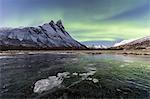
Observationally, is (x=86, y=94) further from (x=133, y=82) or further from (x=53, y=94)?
(x=133, y=82)

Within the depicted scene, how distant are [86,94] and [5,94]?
6348 millimetres

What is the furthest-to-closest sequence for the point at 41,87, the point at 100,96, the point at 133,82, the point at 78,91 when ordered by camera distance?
the point at 133,82
the point at 41,87
the point at 78,91
the point at 100,96

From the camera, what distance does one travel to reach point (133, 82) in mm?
20938

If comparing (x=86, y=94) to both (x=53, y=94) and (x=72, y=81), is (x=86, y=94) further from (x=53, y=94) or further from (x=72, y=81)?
(x=72, y=81)

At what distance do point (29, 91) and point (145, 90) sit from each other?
31.7 ft

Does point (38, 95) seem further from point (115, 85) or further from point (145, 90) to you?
point (145, 90)

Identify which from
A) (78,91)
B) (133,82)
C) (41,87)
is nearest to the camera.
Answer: (78,91)

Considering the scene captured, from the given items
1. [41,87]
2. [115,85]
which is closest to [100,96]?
[115,85]

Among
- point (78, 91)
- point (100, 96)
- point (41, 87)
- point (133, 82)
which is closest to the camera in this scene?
Answer: point (100, 96)

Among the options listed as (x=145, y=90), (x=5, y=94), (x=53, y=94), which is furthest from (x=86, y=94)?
(x=5, y=94)

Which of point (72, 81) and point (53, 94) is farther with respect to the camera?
point (72, 81)

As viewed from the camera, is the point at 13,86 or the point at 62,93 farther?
the point at 13,86

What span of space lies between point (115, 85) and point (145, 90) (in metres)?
2.89

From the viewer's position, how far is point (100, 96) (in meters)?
15.8
